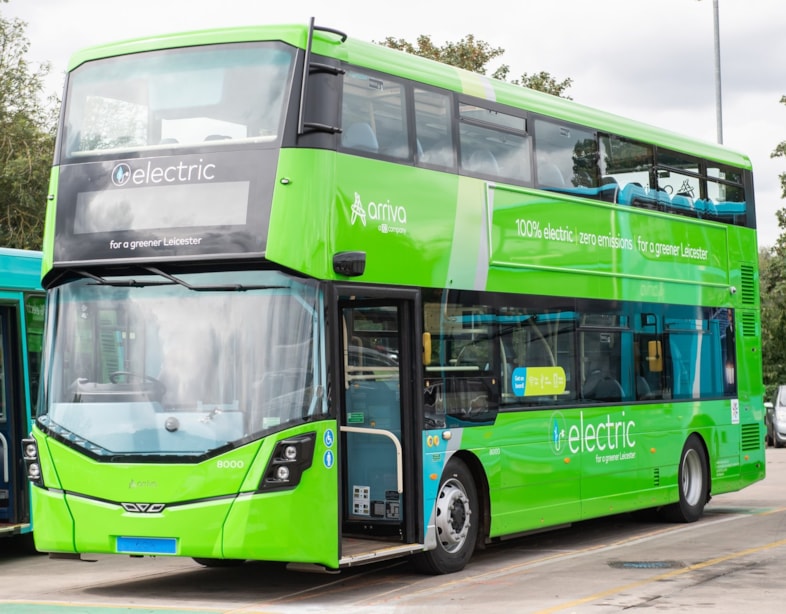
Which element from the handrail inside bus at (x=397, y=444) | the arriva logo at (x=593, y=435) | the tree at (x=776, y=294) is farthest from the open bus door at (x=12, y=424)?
the tree at (x=776, y=294)

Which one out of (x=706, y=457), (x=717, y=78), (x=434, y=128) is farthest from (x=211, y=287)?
(x=717, y=78)

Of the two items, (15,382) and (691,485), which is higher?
(15,382)

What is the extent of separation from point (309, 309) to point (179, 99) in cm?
201

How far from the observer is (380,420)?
466 inches

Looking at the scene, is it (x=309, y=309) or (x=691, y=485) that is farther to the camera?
(x=691, y=485)

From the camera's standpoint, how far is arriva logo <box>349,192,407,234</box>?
11117mm

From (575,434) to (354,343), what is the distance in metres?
3.30

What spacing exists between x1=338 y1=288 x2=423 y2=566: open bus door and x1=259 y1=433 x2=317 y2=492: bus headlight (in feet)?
4.24

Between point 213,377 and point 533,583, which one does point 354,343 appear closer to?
point 213,377

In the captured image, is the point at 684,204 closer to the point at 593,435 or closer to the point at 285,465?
→ the point at 593,435

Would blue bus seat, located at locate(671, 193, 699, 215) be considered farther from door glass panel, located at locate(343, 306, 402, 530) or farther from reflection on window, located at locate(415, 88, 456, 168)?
door glass panel, located at locate(343, 306, 402, 530)

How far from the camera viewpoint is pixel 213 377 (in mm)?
10477

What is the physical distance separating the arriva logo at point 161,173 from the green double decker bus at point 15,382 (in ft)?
10.6

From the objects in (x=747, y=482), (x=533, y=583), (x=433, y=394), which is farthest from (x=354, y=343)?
(x=747, y=482)
